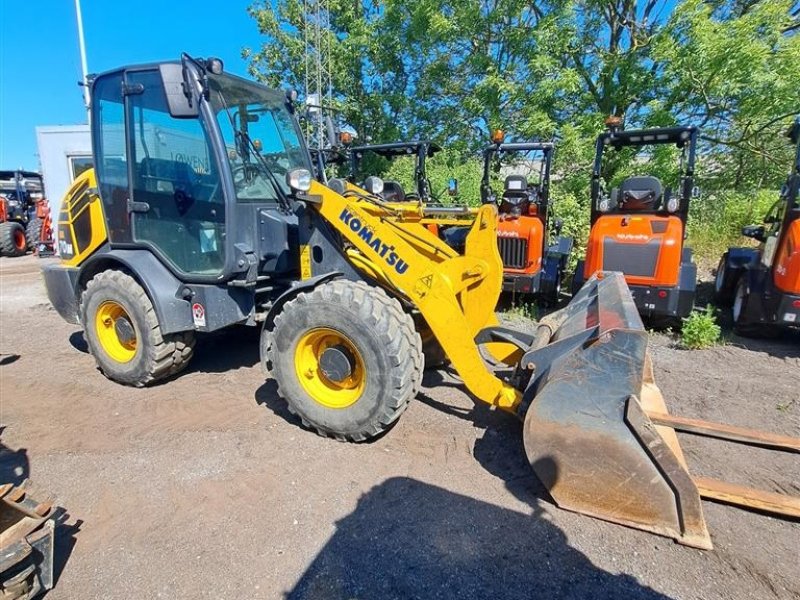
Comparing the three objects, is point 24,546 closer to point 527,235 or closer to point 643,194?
point 527,235

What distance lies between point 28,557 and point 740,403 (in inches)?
191

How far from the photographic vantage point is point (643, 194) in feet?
19.1

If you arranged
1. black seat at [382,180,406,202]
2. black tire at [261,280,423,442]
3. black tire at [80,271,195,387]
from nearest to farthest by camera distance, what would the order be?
black tire at [261,280,423,442] → black tire at [80,271,195,387] → black seat at [382,180,406,202]

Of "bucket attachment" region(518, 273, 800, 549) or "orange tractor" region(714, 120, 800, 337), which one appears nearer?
"bucket attachment" region(518, 273, 800, 549)

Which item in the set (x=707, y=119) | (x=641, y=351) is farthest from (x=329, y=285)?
(x=707, y=119)

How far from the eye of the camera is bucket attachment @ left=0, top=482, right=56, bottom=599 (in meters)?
1.93

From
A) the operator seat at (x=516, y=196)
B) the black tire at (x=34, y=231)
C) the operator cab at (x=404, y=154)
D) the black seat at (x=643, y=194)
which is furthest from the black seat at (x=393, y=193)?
the black tire at (x=34, y=231)

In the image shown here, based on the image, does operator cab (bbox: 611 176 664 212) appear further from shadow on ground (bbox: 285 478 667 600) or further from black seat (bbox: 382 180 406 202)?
shadow on ground (bbox: 285 478 667 600)

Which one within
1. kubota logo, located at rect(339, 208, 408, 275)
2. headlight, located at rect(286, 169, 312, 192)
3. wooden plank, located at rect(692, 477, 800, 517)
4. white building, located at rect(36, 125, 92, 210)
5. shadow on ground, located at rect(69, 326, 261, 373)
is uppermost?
white building, located at rect(36, 125, 92, 210)

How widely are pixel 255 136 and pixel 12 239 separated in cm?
1594

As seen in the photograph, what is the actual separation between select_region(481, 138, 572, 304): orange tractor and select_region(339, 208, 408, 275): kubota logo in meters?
→ 3.47

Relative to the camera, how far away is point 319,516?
2576 millimetres

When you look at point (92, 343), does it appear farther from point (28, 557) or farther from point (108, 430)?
point (28, 557)

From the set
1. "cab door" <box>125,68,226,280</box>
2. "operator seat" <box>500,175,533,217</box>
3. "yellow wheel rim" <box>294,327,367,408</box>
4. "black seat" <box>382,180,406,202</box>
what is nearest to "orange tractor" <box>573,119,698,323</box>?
"operator seat" <box>500,175,533,217</box>
